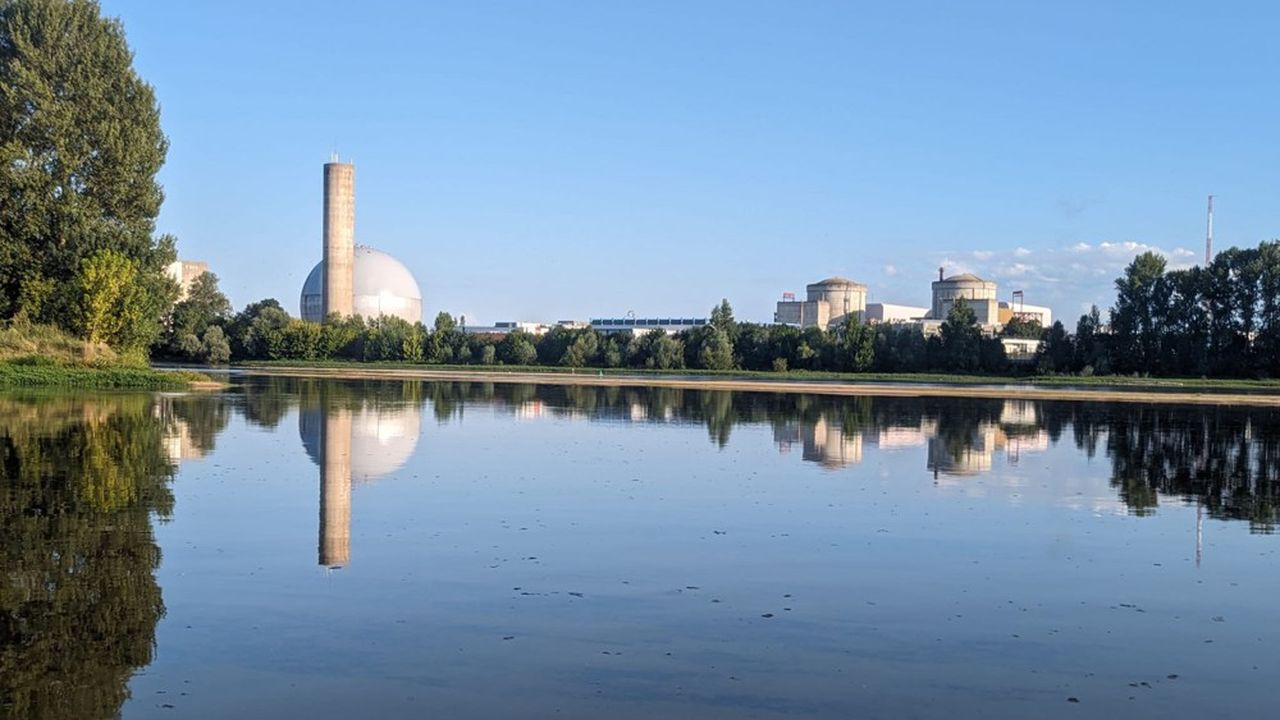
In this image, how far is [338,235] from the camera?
11131cm

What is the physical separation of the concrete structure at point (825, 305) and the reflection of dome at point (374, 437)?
112118mm

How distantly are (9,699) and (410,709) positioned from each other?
2251 millimetres

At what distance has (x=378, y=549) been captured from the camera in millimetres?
11094

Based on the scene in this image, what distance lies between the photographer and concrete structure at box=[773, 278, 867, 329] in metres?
142

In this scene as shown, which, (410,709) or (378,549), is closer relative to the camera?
(410,709)

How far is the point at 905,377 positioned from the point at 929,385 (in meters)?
10.6

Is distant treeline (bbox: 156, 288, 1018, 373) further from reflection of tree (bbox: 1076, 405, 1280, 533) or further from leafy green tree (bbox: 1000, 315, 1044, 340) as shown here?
reflection of tree (bbox: 1076, 405, 1280, 533)

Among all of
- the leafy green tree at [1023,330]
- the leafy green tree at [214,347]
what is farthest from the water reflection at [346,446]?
the leafy green tree at [1023,330]

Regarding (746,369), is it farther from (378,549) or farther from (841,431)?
(378,549)

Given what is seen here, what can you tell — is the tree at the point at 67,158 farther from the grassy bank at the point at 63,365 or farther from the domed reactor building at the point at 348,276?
the domed reactor building at the point at 348,276

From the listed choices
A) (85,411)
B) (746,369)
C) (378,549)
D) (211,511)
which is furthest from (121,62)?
(746,369)

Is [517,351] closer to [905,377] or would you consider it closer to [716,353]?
[716,353]

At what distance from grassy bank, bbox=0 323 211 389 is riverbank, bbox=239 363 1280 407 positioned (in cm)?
2244

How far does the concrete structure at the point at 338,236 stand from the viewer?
111 metres
